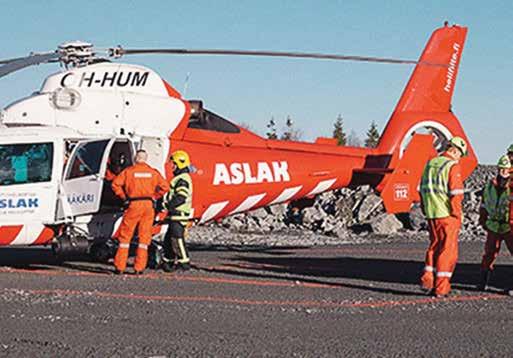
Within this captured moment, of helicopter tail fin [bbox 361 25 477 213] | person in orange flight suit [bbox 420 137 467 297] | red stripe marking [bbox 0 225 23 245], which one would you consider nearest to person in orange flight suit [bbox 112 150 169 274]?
red stripe marking [bbox 0 225 23 245]

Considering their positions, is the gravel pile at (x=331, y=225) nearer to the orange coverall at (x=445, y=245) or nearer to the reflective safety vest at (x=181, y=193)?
the reflective safety vest at (x=181, y=193)

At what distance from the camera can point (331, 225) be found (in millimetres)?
25531

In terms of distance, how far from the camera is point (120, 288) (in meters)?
11.5

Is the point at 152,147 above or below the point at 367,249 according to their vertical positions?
above

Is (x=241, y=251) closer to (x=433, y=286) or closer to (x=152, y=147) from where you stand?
(x=152, y=147)


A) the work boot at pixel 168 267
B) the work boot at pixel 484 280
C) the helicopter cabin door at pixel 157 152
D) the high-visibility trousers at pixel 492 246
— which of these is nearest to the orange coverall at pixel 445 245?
the work boot at pixel 484 280

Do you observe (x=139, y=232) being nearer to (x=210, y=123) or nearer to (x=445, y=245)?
(x=210, y=123)

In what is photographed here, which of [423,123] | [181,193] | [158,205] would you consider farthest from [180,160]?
[423,123]

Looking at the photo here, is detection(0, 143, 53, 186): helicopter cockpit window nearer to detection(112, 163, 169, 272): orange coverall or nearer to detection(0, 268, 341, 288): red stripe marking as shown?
detection(112, 163, 169, 272): orange coverall

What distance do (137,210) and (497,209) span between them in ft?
17.0

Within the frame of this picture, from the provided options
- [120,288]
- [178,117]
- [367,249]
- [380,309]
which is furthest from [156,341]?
[367,249]

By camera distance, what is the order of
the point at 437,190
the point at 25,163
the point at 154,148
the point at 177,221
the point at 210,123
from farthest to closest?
the point at 210,123 → the point at 154,148 → the point at 25,163 → the point at 177,221 → the point at 437,190

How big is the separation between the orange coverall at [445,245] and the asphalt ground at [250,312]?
0.23 m

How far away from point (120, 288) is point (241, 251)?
678 cm
